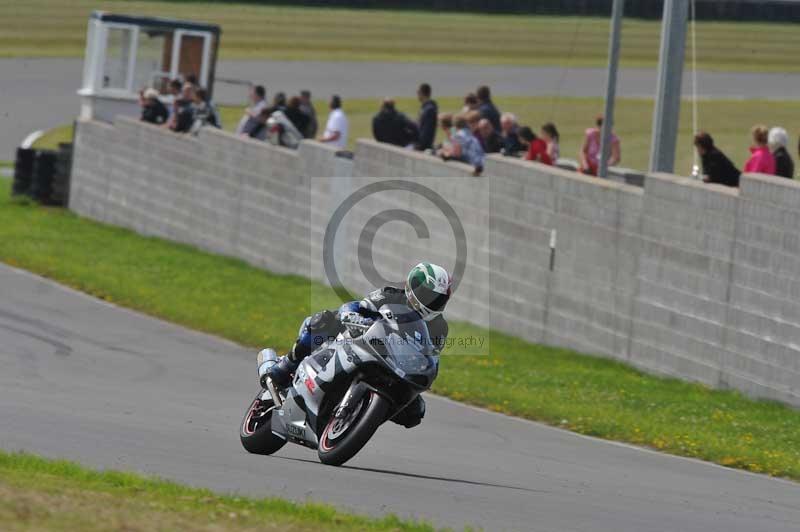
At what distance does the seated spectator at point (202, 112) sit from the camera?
27.1m

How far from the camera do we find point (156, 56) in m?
32.9

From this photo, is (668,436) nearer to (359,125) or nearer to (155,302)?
(155,302)

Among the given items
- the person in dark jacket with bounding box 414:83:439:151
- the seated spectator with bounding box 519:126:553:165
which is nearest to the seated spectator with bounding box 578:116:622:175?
the seated spectator with bounding box 519:126:553:165

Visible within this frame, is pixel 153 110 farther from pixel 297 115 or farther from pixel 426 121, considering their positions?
pixel 426 121

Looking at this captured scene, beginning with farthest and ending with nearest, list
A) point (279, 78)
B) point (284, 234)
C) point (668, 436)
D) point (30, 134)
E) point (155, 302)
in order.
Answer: point (279, 78)
point (30, 134)
point (284, 234)
point (155, 302)
point (668, 436)

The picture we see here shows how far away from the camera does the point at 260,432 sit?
34.7ft

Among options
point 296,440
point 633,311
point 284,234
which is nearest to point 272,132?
point 284,234

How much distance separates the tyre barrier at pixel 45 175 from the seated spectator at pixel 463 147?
12.3m

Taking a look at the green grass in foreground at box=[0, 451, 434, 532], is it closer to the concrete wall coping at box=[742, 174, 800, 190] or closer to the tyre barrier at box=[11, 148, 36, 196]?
the concrete wall coping at box=[742, 174, 800, 190]

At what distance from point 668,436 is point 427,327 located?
412cm

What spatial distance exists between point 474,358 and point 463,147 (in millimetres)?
3424

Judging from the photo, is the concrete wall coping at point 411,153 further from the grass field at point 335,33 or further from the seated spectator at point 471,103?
the grass field at point 335,33

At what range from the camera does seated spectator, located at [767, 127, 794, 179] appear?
15867 millimetres

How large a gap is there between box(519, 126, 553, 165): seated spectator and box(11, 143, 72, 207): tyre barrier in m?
13.0
